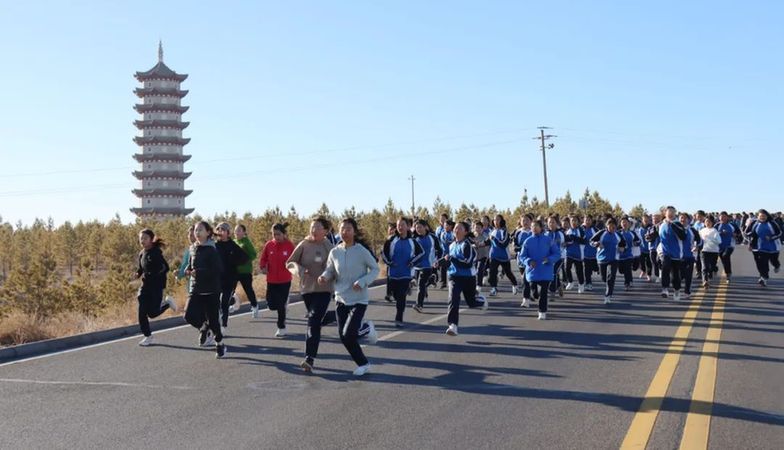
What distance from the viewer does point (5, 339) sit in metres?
12.6

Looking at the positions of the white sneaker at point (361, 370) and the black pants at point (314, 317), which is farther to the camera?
the black pants at point (314, 317)

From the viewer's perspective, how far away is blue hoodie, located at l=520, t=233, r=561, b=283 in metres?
14.1

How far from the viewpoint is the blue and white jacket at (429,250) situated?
633 inches

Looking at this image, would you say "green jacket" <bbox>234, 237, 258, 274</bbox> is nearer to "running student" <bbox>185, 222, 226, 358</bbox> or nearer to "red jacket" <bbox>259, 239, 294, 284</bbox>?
"red jacket" <bbox>259, 239, 294, 284</bbox>

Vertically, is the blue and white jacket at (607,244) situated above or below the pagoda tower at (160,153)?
below

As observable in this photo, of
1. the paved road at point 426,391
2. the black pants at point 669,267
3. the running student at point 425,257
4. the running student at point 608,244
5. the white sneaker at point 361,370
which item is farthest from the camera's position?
the running student at point 608,244

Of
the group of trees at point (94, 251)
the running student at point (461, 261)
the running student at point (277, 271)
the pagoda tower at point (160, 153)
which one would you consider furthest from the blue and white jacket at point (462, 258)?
the pagoda tower at point (160, 153)

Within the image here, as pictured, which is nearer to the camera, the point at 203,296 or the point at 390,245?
the point at 203,296

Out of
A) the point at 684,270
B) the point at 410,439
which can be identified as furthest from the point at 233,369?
the point at 684,270

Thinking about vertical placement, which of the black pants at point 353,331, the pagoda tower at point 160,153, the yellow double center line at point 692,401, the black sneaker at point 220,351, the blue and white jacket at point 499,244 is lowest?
the yellow double center line at point 692,401

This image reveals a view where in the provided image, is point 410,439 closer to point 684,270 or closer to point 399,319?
point 399,319

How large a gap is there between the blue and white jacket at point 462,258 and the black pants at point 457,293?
0.31 ft

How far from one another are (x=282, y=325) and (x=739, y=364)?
6.32 m

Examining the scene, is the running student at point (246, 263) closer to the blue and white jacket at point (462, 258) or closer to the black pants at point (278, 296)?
the black pants at point (278, 296)
